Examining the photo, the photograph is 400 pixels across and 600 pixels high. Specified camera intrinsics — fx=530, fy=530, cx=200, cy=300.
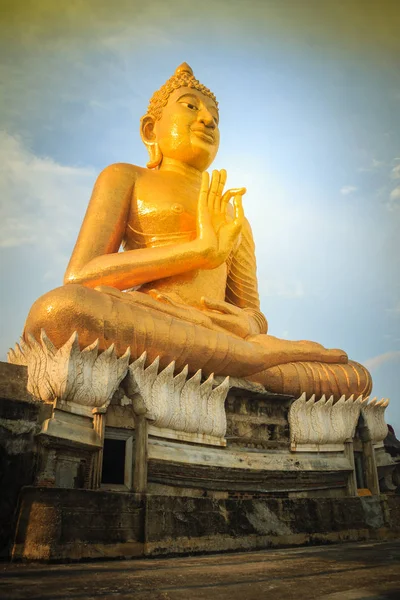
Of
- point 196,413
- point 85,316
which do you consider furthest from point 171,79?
point 196,413

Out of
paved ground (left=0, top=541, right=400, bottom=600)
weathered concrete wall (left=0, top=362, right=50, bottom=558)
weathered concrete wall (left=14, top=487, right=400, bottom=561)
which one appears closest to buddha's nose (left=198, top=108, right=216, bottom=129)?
weathered concrete wall (left=0, top=362, right=50, bottom=558)

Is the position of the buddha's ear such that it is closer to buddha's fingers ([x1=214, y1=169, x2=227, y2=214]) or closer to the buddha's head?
the buddha's head

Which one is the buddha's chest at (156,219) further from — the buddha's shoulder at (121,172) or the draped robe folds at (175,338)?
the buddha's shoulder at (121,172)

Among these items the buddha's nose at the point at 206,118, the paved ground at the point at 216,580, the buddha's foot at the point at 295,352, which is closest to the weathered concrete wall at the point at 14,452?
the paved ground at the point at 216,580

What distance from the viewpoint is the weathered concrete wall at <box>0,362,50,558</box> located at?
3414 mm

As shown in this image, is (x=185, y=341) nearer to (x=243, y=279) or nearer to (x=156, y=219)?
(x=156, y=219)

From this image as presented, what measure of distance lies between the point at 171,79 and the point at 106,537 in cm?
633

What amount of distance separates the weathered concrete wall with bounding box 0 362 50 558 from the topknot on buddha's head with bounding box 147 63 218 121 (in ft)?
16.8

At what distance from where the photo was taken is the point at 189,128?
7.39 meters

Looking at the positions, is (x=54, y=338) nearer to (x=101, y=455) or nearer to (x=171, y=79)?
(x=101, y=455)

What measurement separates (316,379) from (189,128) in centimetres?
385

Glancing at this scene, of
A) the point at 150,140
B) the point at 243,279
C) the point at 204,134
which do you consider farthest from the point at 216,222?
the point at 150,140

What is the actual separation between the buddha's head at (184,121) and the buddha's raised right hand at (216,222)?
103 cm

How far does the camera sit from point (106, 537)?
141 inches
